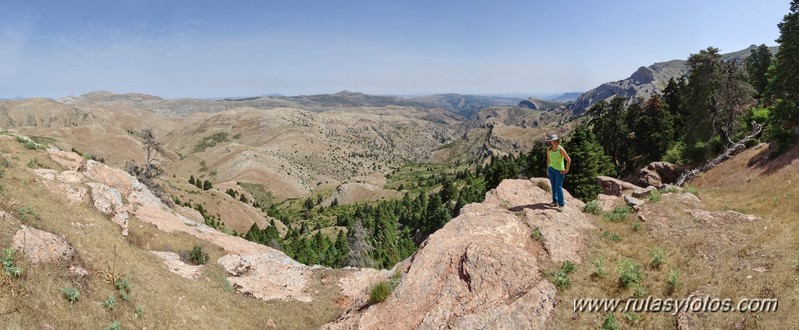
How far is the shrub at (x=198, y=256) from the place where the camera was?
26.0 metres

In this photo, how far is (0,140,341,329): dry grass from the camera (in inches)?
539

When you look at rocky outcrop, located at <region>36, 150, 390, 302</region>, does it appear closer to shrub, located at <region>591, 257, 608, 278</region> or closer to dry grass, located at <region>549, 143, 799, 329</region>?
shrub, located at <region>591, 257, 608, 278</region>

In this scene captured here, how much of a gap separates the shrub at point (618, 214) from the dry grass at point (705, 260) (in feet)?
0.99

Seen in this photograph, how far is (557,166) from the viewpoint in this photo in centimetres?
1855

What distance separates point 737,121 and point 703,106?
430 cm

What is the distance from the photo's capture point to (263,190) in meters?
194

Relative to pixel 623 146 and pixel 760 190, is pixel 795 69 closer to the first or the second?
pixel 760 190

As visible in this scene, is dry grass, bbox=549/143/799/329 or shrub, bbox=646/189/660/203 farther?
shrub, bbox=646/189/660/203

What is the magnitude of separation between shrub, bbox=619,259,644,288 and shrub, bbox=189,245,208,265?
24.1 metres

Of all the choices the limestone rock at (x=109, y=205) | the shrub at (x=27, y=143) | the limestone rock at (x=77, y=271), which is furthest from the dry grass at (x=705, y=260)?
the shrub at (x=27, y=143)

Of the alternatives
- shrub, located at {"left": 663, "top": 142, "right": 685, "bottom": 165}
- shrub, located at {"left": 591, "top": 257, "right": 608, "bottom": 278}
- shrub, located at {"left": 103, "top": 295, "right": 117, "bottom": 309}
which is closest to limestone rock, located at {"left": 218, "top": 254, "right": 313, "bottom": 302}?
shrub, located at {"left": 103, "top": 295, "right": 117, "bottom": 309}

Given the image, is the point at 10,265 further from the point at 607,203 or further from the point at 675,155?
the point at 675,155

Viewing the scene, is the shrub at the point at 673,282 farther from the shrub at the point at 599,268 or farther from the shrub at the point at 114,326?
the shrub at the point at 114,326

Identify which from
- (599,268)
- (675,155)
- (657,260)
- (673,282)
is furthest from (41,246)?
(675,155)
